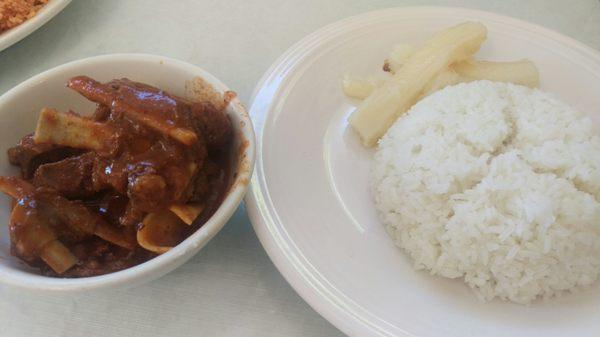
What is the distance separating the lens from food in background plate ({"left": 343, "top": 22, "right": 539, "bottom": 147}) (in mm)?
1821

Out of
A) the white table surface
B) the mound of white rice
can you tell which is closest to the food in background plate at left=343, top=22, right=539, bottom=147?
the mound of white rice

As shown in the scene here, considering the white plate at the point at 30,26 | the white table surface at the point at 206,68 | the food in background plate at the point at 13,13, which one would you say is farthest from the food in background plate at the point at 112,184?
the food in background plate at the point at 13,13

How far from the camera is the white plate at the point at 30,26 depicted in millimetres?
2025

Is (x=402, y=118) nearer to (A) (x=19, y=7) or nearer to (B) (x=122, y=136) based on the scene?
(B) (x=122, y=136)

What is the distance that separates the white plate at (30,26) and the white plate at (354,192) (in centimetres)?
109

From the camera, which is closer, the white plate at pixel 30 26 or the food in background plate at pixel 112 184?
the food in background plate at pixel 112 184

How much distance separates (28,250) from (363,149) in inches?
45.3

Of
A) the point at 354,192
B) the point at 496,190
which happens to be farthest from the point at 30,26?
the point at 496,190

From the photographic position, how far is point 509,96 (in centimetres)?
180

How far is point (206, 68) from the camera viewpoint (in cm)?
221

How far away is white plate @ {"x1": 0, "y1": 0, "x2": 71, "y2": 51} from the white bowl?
2.32ft

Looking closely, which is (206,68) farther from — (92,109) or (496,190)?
(496,190)

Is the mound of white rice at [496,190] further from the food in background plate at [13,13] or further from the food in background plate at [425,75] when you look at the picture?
the food in background plate at [13,13]

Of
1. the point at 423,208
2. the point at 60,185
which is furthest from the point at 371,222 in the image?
the point at 60,185
